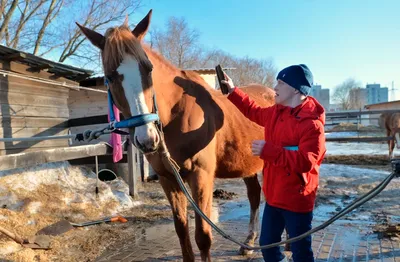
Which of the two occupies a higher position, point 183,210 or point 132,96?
point 132,96

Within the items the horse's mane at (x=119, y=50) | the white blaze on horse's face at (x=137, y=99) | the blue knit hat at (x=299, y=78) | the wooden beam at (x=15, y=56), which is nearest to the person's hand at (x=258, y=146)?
the blue knit hat at (x=299, y=78)

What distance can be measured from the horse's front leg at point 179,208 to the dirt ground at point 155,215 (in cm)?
116

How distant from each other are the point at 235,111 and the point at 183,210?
116 centimetres

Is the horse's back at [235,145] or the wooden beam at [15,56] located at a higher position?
the wooden beam at [15,56]

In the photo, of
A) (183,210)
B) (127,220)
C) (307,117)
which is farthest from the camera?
(127,220)

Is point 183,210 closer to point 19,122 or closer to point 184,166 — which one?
point 184,166

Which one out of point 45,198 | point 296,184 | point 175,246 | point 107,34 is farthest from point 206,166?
point 45,198

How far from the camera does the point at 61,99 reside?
7.76m

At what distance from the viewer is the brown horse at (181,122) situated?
2.06 meters

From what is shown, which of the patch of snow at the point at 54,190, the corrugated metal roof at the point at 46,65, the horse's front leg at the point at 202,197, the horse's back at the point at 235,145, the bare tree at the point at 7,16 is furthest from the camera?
the bare tree at the point at 7,16

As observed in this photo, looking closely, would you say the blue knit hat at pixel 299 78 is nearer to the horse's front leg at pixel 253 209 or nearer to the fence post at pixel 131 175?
the horse's front leg at pixel 253 209

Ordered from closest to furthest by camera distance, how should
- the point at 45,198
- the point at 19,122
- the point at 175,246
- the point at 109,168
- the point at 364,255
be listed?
1. the point at 364,255
2. the point at 175,246
3. the point at 45,198
4. the point at 19,122
5. the point at 109,168

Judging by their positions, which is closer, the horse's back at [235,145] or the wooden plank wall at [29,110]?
the horse's back at [235,145]

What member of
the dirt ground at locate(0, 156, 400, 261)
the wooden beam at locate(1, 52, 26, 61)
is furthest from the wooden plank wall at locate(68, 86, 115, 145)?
the dirt ground at locate(0, 156, 400, 261)
